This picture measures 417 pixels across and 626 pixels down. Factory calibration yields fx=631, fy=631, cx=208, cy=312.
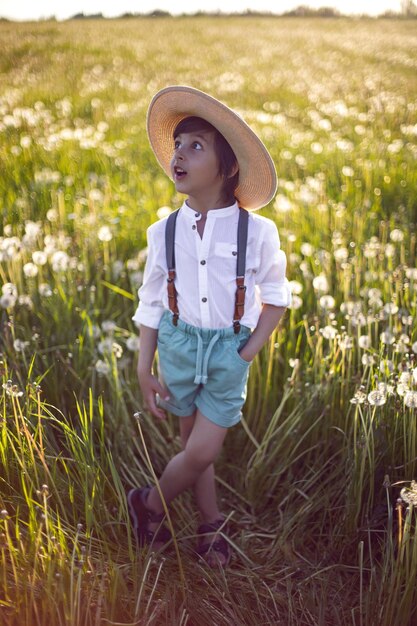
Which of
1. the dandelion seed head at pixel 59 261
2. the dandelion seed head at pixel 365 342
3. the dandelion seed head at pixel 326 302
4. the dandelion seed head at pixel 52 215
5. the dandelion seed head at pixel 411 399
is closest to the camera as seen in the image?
the dandelion seed head at pixel 411 399

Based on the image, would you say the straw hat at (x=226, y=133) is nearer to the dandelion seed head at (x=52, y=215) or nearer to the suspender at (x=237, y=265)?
the suspender at (x=237, y=265)

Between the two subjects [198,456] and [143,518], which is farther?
[143,518]

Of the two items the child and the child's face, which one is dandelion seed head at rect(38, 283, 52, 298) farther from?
the child's face

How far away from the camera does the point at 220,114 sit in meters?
2.16

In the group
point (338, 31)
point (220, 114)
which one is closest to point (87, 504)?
point (220, 114)

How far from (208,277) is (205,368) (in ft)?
1.12

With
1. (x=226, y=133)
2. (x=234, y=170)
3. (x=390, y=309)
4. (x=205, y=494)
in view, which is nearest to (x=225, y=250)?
(x=234, y=170)

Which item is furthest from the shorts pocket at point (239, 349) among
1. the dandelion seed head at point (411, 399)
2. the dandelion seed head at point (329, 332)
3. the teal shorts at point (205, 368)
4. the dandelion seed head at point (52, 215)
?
the dandelion seed head at point (52, 215)

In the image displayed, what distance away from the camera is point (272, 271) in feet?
7.79

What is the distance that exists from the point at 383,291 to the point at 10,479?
214 cm

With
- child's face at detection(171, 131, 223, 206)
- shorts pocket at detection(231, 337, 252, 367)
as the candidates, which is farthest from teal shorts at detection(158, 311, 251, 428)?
child's face at detection(171, 131, 223, 206)

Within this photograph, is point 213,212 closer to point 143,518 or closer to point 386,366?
point 386,366

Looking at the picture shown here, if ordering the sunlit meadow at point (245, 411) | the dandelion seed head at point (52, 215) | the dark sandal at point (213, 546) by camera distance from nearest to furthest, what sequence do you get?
the sunlit meadow at point (245, 411) < the dark sandal at point (213, 546) < the dandelion seed head at point (52, 215)

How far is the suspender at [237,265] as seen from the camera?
90.5 inches
